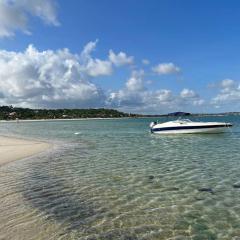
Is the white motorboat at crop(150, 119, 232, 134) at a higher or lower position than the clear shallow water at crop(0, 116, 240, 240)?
higher

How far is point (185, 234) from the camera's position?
9.05 m

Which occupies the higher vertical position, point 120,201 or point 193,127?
point 193,127

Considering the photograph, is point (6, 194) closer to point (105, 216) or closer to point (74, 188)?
point (74, 188)

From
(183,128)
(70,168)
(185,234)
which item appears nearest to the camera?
(185,234)

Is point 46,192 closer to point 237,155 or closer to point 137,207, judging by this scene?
point 137,207

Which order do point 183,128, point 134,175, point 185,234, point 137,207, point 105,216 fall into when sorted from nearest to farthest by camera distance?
point 185,234, point 105,216, point 137,207, point 134,175, point 183,128

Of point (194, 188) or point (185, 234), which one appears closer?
point (185, 234)

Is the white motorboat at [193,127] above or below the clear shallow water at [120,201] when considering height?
above

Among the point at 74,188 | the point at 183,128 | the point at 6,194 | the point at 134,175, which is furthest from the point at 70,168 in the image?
the point at 183,128

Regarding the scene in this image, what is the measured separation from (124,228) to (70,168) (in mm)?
10652

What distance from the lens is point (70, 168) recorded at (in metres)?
19.8

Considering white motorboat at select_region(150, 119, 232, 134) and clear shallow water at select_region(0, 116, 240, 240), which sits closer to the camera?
clear shallow water at select_region(0, 116, 240, 240)

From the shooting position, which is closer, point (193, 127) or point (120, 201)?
point (120, 201)

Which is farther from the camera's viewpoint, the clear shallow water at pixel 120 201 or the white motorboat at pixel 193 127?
the white motorboat at pixel 193 127
